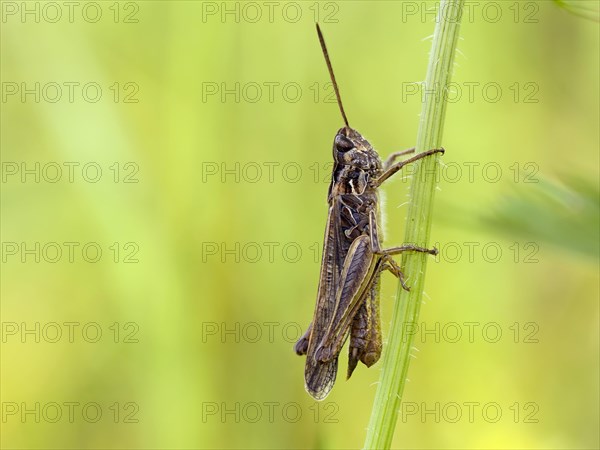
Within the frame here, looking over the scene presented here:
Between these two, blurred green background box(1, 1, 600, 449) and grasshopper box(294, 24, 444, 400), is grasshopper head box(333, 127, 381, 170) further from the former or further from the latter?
blurred green background box(1, 1, 600, 449)

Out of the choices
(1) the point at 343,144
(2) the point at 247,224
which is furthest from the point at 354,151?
(2) the point at 247,224

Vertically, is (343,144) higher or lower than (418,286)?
higher

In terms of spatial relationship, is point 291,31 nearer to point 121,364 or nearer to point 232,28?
point 232,28

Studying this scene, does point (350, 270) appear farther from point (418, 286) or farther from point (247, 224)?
point (247, 224)

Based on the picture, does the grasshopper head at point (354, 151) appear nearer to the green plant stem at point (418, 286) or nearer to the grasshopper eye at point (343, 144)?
the grasshopper eye at point (343, 144)

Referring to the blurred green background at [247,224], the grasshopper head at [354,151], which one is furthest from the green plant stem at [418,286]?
the blurred green background at [247,224]
